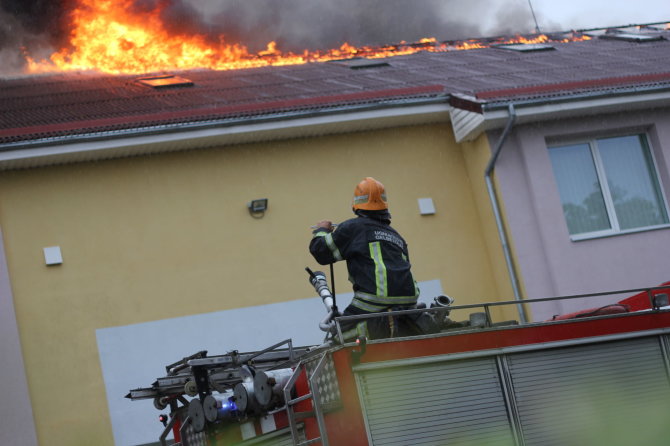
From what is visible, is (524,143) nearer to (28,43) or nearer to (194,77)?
(194,77)

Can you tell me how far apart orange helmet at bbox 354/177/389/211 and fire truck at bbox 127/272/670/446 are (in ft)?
1.98

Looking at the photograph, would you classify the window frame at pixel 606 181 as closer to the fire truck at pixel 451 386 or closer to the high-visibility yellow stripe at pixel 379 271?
the fire truck at pixel 451 386

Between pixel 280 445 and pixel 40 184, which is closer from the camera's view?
pixel 280 445

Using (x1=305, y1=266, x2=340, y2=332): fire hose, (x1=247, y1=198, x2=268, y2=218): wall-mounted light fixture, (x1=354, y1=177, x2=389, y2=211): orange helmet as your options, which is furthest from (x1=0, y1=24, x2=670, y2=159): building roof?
(x1=305, y1=266, x2=340, y2=332): fire hose

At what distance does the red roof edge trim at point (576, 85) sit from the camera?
1341 cm

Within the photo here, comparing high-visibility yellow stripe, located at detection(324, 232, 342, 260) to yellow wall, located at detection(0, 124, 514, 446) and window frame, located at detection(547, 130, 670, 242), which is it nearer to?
yellow wall, located at detection(0, 124, 514, 446)

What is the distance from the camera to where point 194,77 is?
52.7ft

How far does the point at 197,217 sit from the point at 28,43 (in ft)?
27.6

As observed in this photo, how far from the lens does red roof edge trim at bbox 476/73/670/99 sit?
1341cm

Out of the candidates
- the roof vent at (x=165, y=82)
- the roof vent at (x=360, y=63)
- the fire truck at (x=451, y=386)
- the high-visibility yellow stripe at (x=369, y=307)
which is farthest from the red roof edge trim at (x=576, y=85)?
the high-visibility yellow stripe at (x=369, y=307)

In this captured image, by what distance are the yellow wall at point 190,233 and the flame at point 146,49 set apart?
14.3 feet

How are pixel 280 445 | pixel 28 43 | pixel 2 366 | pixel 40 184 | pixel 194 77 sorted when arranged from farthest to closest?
pixel 28 43 → pixel 194 77 → pixel 40 184 → pixel 2 366 → pixel 280 445

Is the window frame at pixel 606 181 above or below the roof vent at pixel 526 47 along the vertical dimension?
below

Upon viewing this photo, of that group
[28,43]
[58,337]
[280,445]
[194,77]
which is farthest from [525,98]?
[28,43]
